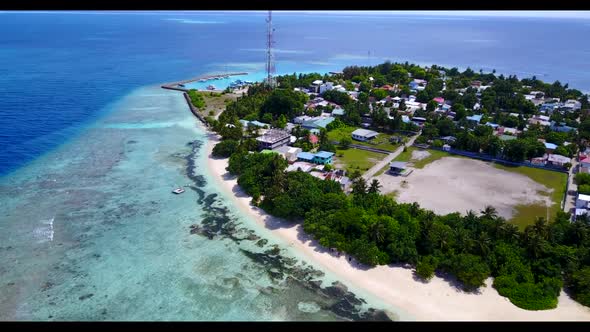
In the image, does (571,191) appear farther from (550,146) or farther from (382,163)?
(382,163)

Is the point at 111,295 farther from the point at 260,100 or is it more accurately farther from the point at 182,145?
the point at 260,100

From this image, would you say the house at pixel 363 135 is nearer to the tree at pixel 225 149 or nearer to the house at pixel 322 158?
the house at pixel 322 158

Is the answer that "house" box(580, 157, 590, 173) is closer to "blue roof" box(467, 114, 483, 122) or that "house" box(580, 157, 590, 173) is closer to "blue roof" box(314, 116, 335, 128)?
"blue roof" box(467, 114, 483, 122)

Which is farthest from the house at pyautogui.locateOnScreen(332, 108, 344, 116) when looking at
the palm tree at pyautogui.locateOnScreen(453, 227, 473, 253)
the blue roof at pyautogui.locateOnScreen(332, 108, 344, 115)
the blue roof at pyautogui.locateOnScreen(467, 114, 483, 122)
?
the palm tree at pyautogui.locateOnScreen(453, 227, 473, 253)

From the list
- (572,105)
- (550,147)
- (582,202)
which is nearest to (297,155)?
(582,202)
